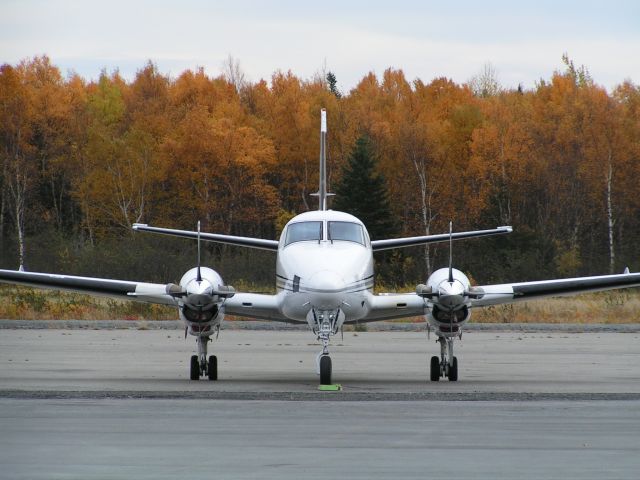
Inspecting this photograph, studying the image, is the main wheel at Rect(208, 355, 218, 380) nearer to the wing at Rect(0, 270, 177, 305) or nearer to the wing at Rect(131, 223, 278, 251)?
the wing at Rect(0, 270, 177, 305)

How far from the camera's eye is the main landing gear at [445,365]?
18.6 metres

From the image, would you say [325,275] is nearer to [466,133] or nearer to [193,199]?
[193,199]

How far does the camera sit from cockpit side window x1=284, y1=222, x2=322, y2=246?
62.0 ft

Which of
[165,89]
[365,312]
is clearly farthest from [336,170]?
[365,312]

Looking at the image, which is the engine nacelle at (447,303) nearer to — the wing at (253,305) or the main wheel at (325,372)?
the wing at (253,305)

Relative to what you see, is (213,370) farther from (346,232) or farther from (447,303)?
(447,303)

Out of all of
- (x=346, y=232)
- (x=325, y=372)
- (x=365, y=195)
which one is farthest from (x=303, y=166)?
(x=325, y=372)

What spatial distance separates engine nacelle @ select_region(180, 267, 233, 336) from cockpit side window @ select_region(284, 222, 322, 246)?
1.34 meters

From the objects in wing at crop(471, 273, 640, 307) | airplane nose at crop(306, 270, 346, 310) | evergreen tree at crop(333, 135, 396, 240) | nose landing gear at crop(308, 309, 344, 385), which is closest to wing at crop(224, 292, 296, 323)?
nose landing gear at crop(308, 309, 344, 385)
